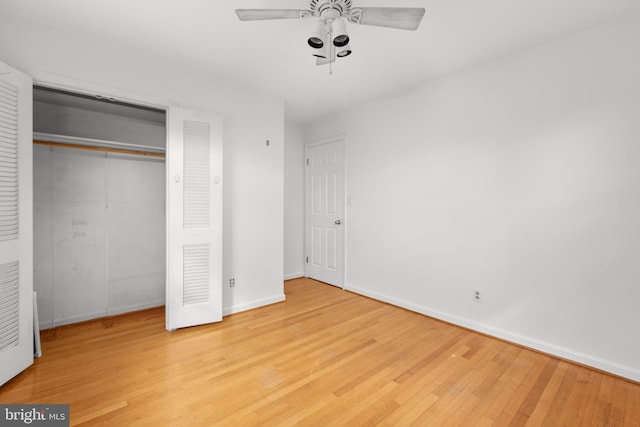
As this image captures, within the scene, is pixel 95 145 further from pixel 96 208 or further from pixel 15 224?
pixel 15 224

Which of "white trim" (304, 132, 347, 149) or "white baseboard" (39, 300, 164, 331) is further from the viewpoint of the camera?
"white trim" (304, 132, 347, 149)

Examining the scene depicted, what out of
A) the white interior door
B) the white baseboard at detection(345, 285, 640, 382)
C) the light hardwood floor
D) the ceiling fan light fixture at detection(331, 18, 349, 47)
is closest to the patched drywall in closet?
the light hardwood floor

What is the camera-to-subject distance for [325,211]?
447 cm

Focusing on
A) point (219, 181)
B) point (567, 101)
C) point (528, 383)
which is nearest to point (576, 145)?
point (567, 101)

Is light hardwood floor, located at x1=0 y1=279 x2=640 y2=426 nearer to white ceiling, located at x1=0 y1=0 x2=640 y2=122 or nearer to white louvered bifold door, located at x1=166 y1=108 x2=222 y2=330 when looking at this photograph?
white louvered bifold door, located at x1=166 y1=108 x2=222 y2=330

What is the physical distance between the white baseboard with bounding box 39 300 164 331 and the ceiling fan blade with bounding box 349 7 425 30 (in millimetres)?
3692

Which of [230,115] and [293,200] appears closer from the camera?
[230,115]

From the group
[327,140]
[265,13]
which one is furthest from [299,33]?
[327,140]

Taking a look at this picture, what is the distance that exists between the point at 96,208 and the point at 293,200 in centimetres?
267

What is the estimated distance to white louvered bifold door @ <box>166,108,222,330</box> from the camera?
8.93ft

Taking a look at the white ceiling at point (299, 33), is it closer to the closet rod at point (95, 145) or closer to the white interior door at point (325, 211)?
the closet rod at point (95, 145)

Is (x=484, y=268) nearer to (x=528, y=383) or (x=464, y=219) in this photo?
(x=464, y=219)

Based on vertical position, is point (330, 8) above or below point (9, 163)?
above
